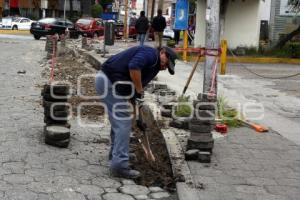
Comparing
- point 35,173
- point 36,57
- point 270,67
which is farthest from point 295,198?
point 36,57

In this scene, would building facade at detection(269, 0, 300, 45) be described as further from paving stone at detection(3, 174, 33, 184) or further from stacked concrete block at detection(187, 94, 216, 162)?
paving stone at detection(3, 174, 33, 184)

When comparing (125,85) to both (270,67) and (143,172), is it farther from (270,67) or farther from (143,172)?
(270,67)

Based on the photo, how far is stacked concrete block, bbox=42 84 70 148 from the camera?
6816 mm

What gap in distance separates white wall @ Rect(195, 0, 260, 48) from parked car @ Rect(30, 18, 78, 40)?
48.5 ft

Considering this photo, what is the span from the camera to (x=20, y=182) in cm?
553

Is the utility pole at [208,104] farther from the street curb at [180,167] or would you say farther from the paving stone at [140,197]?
the paving stone at [140,197]

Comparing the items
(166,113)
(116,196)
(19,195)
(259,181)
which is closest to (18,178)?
(19,195)

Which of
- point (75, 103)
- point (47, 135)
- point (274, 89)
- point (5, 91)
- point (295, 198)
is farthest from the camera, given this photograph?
point (274, 89)

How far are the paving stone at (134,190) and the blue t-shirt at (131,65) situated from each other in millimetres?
976

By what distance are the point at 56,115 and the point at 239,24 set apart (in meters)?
17.1

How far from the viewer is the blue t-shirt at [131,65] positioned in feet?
18.3

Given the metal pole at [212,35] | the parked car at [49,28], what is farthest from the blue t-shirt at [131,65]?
the parked car at [49,28]

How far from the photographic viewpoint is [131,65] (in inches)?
219

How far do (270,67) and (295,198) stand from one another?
1438cm
